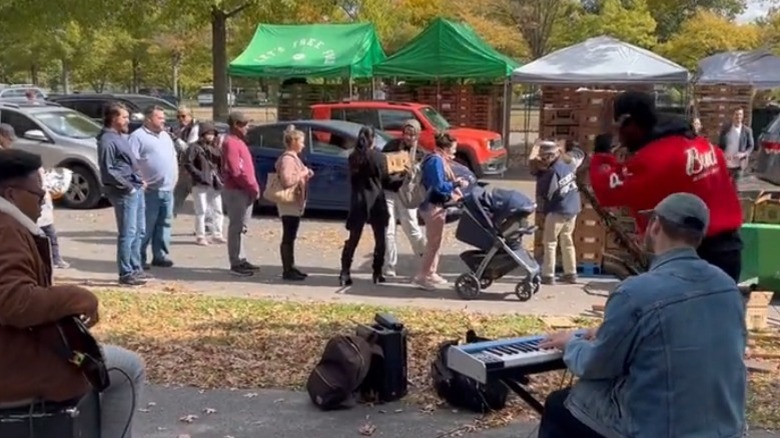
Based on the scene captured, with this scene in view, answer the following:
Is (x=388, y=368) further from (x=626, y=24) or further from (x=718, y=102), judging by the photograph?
(x=626, y=24)

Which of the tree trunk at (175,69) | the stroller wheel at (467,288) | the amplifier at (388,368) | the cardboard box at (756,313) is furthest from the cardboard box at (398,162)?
the tree trunk at (175,69)

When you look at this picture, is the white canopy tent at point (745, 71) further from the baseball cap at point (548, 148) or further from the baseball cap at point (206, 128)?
the baseball cap at point (548, 148)

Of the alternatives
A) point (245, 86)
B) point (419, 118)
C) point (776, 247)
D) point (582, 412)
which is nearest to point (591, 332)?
point (582, 412)

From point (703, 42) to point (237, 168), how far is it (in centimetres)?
2964

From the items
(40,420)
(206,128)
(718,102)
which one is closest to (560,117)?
(206,128)

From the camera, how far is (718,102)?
24.0 m

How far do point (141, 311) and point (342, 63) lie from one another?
1463 centimetres

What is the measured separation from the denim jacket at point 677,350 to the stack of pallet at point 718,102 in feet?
69.4

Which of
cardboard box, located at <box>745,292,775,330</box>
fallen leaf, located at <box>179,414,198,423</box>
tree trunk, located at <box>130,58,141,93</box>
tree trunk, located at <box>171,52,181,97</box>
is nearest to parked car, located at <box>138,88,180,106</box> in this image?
tree trunk, located at <box>171,52,181,97</box>

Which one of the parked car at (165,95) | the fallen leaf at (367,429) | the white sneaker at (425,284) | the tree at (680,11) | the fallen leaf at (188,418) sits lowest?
the white sneaker at (425,284)

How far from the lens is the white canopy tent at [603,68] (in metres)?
16.7

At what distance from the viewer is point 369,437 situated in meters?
5.79

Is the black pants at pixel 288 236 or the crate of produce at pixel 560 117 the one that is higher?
the crate of produce at pixel 560 117

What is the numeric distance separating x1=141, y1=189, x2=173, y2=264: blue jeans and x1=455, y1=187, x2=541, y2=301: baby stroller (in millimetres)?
3408
